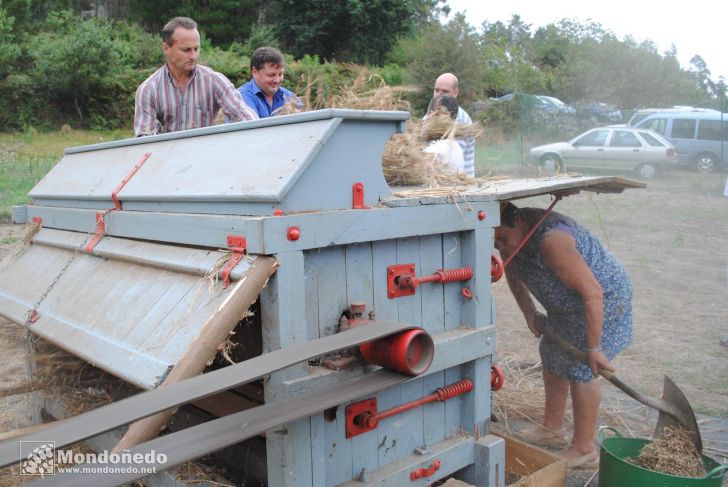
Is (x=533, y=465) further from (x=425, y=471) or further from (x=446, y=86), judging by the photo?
(x=446, y=86)

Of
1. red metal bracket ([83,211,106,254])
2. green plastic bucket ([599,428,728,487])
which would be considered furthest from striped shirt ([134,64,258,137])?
green plastic bucket ([599,428,728,487])

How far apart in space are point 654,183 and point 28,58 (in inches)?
838

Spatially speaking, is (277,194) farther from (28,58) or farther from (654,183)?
(28,58)

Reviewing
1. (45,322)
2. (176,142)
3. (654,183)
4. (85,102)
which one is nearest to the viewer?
(45,322)

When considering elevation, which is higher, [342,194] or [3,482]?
[342,194]

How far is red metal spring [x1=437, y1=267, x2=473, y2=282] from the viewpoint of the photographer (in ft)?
8.71

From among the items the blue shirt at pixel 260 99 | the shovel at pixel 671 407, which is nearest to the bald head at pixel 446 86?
the blue shirt at pixel 260 99

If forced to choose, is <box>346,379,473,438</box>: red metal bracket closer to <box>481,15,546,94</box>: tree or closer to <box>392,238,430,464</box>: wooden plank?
<box>392,238,430,464</box>: wooden plank

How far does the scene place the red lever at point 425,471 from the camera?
264 cm

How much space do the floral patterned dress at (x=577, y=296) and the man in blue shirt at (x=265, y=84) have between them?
1.90 metres

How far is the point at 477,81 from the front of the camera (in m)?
28.1

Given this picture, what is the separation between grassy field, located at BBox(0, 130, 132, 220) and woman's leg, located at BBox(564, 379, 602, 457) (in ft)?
33.4

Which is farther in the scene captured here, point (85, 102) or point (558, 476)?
point (85, 102)

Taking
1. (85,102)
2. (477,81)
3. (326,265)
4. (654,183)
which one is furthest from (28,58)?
(326,265)
